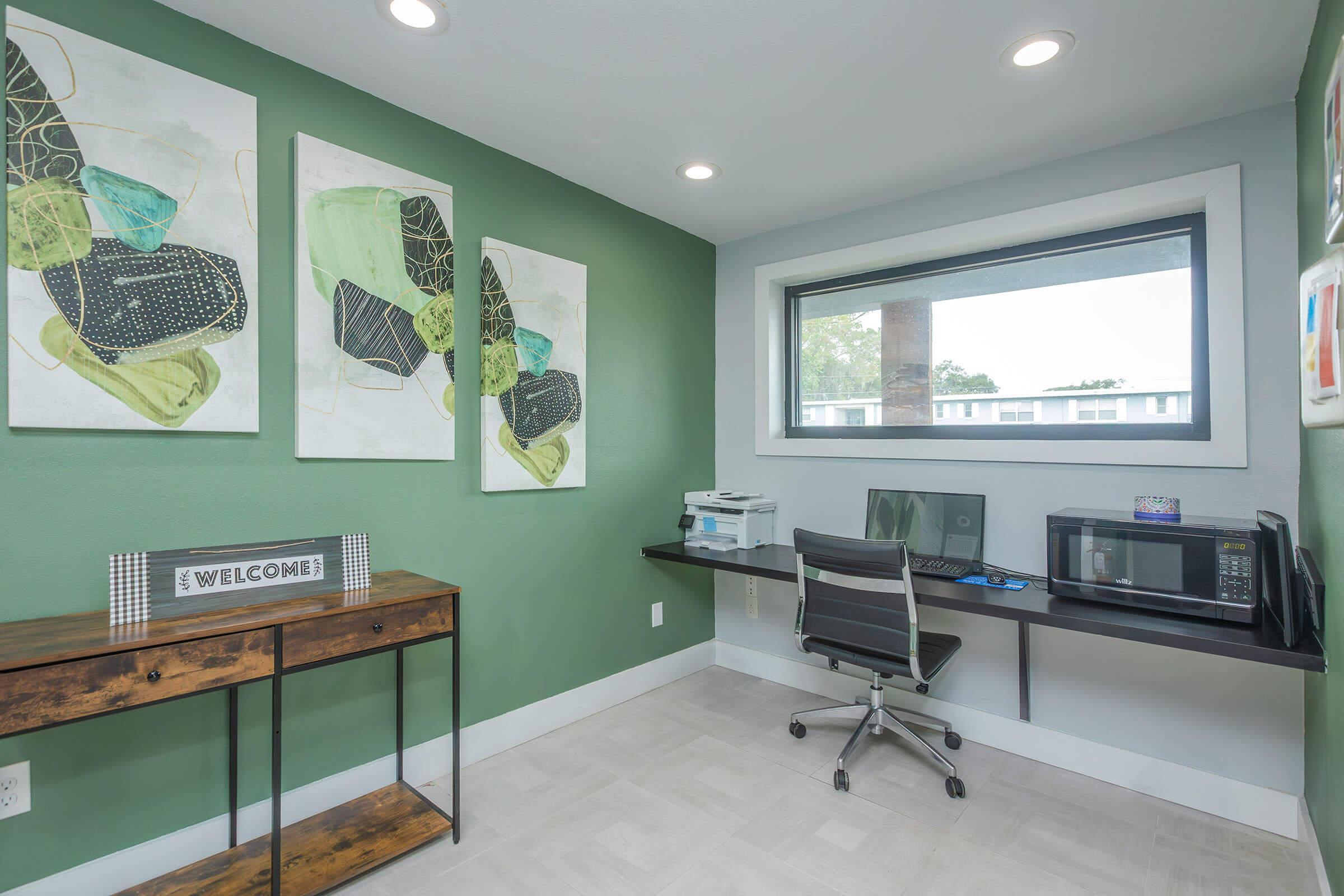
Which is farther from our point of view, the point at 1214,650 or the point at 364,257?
the point at 364,257

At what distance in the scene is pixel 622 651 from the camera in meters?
3.14

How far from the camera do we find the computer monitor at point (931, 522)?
2.76 metres

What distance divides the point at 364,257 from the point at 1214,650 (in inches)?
114

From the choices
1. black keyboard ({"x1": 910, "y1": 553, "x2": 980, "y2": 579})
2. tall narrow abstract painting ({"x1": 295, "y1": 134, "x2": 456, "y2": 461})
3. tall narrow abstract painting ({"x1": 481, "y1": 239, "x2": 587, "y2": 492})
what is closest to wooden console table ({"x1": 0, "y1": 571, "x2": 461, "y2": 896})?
tall narrow abstract painting ({"x1": 295, "y1": 134, "x2": 456, "y2": 461})

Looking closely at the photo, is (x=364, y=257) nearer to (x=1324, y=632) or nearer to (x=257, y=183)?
(x=257, y=183)

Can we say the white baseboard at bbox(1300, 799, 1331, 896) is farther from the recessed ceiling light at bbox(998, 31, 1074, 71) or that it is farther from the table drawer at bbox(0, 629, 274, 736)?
the table drawer at bbox(0, 629, 274, 736)

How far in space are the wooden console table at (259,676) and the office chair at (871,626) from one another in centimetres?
137

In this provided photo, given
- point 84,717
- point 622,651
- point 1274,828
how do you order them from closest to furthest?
point 84,717
point 1274,828
point 622,651

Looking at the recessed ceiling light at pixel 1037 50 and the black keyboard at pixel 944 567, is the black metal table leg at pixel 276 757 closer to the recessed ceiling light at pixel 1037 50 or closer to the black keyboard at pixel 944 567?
the black keyboard at pixel 944 567

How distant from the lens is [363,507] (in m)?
2.16

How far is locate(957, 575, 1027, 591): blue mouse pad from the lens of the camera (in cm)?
243

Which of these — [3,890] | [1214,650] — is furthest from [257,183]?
[1214,650]

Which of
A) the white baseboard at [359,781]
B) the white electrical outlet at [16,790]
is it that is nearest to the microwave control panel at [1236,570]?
the white baseboard at [359,781]

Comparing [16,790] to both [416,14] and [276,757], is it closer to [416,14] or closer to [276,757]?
[276,757]
